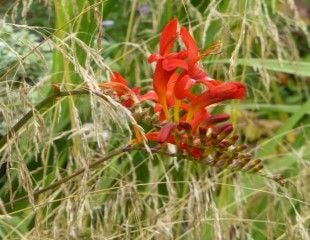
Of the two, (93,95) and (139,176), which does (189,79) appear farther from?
(139,176)

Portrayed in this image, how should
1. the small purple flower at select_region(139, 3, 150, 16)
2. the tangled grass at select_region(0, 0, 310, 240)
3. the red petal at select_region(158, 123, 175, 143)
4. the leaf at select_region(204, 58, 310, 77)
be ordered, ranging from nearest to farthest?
the red petal at select_region(158, 123, 175, 143) → the tangled grass at select_region(0, 0, 310, 240) → the leaf at select_region(204, 58, 310, 77) → the small purple flower at select_region(139, 3, 150, 16)

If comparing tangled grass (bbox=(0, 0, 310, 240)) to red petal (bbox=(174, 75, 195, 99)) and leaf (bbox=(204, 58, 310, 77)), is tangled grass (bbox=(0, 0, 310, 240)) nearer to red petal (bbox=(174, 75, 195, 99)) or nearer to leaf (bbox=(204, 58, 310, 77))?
leaf (bbox=(204, 58, 310, 77))

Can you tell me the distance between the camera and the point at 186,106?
125 centimetres

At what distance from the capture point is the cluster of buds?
118 centimetres

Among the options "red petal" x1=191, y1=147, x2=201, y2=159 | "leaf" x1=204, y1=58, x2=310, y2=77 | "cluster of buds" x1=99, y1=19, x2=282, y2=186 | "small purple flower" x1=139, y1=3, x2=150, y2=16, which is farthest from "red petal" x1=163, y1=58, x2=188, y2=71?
"small purple flower" x1=139, y1=3, x2=150, y2=16

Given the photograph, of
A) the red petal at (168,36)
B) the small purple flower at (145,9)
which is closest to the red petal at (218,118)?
the red petal at (168,36)

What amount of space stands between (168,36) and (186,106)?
4.3 inches

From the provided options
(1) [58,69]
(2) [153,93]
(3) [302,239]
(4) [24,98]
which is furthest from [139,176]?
(4) [24,98]

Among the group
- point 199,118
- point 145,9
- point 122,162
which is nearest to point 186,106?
point 199,118

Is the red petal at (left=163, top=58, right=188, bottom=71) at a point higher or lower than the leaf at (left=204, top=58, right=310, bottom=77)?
higher

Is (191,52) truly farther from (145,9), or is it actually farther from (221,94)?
(145,9)

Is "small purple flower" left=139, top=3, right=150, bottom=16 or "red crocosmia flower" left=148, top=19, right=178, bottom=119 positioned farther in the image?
"small purple flower" left=139, top=3, right=150, bottom=16

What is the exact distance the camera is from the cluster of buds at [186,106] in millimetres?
1185

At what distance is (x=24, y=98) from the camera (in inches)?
44.3
